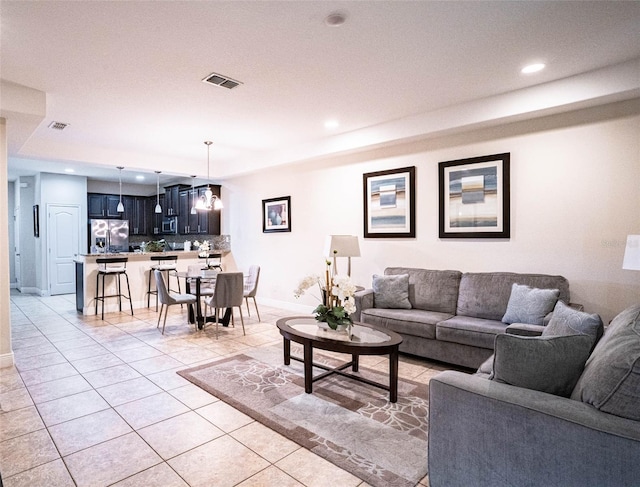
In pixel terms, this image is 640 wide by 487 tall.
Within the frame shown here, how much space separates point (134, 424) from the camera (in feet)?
8.48

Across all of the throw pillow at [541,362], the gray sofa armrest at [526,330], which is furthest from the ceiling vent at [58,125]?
the gray sofa armrest at [526,330]

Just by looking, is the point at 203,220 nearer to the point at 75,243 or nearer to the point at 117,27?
the point at 75,243

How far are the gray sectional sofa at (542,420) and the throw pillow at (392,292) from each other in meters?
2.50

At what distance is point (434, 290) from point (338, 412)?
2.04 metres

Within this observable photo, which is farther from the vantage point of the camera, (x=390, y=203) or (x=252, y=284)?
(x=252, y=284)

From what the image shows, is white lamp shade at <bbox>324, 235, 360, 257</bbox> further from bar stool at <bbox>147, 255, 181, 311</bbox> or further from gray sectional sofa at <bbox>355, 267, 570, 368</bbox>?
bar stool at <bbox>147, 255, 181, 311</bbox>

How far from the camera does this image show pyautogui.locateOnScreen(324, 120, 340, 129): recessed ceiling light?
4668mm

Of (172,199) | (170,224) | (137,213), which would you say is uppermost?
(172,199)

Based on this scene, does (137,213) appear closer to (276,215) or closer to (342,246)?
(276,215)

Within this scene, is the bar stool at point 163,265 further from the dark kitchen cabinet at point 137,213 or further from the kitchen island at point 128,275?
the dark kitchen cabinet at point 137,213

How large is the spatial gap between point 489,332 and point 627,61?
2568 mm

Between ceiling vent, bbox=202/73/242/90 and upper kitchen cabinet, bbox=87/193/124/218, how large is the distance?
7190 millimetres

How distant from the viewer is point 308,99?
3.90 m

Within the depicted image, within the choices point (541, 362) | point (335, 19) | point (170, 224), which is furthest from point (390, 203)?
point (170, 224)
